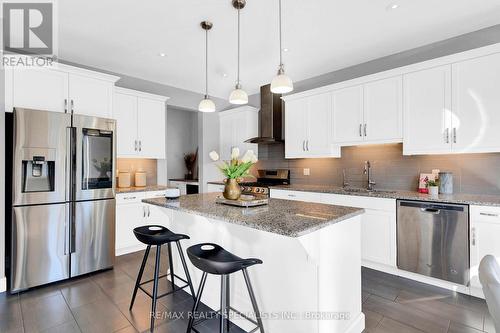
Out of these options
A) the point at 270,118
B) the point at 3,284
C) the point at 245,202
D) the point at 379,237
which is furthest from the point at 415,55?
the point at 3,284

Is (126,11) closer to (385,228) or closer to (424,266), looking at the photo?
(385,228)

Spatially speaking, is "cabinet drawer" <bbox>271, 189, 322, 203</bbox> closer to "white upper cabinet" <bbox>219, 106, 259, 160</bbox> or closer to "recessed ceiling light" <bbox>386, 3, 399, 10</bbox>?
"white upper cabinet" <bbox>219, 106, 259, 160</bbox>

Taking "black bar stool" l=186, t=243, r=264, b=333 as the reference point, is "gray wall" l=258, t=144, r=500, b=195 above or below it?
above

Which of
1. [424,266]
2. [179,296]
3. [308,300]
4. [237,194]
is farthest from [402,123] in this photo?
[179,296]

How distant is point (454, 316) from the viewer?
6.95ft

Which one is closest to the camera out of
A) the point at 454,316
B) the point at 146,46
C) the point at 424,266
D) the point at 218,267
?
the point at 218,267

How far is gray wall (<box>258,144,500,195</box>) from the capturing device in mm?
2840

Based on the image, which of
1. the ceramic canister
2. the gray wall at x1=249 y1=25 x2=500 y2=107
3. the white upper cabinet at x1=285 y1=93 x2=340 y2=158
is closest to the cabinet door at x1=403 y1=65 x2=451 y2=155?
the ceramic canister

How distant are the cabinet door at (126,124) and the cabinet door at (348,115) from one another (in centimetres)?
306

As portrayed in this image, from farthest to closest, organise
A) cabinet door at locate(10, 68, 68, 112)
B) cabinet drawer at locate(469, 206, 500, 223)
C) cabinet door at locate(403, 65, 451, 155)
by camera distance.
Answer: cabinet door at locate(403, 65, 451, 155) → cabinet door at locate(10, 68, 68, 112) → cabinet drawer at locate(469, 206, 500, 223)

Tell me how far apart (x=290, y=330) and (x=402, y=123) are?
2.68m

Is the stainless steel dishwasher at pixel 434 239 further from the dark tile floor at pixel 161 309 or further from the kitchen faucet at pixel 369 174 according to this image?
the kitchen faucet at pixel 369 174

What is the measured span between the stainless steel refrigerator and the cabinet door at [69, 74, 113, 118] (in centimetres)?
27

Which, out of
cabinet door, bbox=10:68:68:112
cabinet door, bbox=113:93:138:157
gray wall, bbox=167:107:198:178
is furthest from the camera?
A: gray wall, bbox=167:107:198:178
